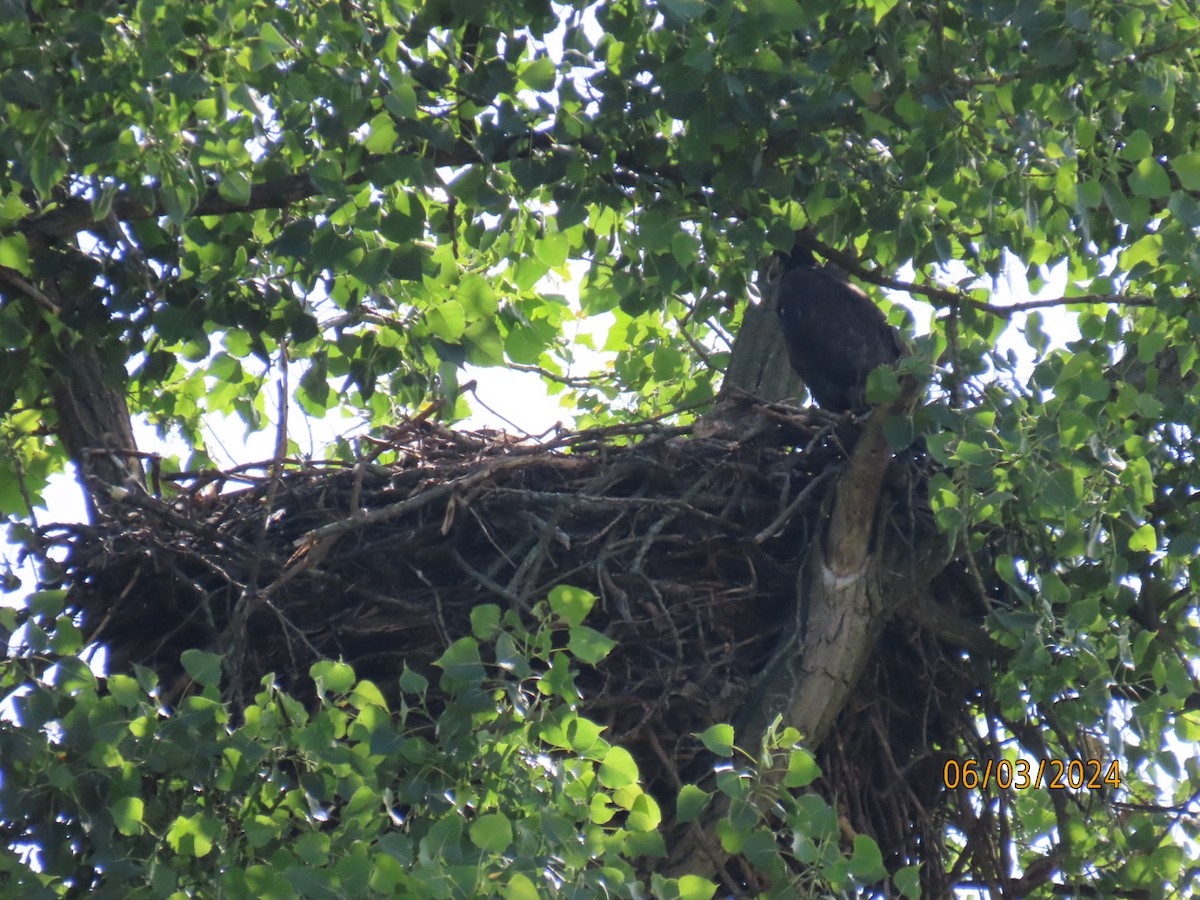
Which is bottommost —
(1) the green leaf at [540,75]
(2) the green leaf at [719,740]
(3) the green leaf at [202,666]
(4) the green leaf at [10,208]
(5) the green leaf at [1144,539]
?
(2) the green leaf at [719,740]

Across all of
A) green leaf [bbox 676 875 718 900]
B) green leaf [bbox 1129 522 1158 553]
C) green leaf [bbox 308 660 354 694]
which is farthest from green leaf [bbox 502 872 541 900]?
green leaf [bbox 1129 522 1158 553]

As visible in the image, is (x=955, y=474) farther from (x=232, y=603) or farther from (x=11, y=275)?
(x=11, y=275)

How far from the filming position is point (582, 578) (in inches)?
175

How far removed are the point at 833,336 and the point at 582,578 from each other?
1.98 meters

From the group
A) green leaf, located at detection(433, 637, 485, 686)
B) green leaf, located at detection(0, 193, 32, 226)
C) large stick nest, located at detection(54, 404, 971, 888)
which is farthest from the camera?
large stick nest, located at detection(54, 404, 971, 888)

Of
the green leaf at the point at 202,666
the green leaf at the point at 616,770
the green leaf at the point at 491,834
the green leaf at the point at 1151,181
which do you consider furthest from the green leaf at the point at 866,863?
the green leaf at the point at 1151,181

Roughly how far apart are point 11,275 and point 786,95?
7.46 feet

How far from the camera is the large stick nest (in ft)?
14.1

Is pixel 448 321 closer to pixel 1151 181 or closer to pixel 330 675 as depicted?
pixel 330 675

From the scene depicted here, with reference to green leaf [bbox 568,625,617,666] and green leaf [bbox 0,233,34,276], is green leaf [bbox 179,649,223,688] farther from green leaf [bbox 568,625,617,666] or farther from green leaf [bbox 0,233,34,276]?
green leaf [bbox 0,233,34,276]

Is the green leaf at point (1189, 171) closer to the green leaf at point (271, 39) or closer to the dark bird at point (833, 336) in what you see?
the dark bird at point (833, 336)
